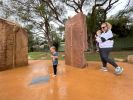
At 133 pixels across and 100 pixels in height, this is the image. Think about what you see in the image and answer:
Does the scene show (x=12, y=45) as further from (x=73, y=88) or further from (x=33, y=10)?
(x=33, y=10)

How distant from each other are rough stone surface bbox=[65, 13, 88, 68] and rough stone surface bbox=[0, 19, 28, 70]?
1.81 metres

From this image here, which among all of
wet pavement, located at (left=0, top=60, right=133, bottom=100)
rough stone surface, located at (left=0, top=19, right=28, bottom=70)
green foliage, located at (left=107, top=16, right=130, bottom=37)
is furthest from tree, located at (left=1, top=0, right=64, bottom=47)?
wet pavement, located at (left=0, top=60, right=133, bottom=100)

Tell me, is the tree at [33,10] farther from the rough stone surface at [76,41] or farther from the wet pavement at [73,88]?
the wet pavement at [73,88]

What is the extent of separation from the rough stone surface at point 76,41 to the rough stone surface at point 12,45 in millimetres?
1810

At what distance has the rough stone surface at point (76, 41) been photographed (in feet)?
23.9

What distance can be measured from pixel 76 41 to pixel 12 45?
2.41 meters

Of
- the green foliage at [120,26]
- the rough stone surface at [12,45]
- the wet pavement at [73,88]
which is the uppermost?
the green foliage at [120,26]

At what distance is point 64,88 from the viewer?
4539mm

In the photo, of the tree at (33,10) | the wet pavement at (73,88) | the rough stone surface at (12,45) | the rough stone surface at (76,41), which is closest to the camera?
the wet pavement at (73,88)

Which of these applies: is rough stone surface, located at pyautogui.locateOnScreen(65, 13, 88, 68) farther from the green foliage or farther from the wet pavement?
the green foliage

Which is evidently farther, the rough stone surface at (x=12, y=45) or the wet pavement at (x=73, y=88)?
the rough stone surface at (x=12, y=45)

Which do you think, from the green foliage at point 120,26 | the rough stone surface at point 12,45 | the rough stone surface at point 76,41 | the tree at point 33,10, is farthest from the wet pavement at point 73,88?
the green foliage at point 120,26

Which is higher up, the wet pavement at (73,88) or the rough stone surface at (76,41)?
the rough stone surface at (76,41)

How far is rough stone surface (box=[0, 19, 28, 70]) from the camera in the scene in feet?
24.9
